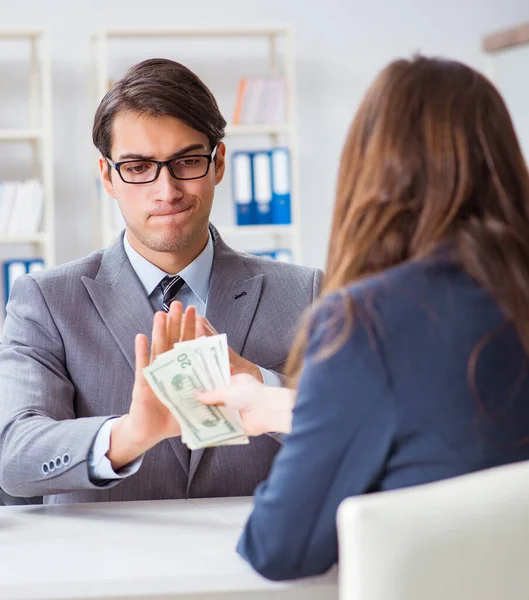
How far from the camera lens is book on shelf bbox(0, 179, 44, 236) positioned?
185 inches

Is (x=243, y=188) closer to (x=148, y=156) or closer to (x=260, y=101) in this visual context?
(x=260, y=101)

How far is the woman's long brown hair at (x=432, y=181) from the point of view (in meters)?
1.24

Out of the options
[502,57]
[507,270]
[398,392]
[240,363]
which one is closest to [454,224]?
[507,270]

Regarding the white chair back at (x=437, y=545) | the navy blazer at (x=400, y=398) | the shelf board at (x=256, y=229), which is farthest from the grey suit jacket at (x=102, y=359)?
the shelf board at (x=256, y=229)

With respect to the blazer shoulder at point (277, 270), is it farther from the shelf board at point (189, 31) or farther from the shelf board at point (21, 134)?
the shelf board at point (189, 31)

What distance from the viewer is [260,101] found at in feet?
16.3

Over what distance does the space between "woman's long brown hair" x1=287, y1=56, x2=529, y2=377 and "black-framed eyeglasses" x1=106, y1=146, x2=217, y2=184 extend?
83 cm

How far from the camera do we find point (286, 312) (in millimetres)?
2188

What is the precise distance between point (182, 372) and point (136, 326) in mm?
521

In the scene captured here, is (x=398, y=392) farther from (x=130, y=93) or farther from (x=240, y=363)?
(x=130, y=93)

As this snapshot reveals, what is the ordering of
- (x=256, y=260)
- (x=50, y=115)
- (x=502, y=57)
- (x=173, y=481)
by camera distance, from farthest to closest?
1. (x=502, y=57)
2. (x=50, y=115)
3. (x=256, y=260)
4. (x=173, y=481)

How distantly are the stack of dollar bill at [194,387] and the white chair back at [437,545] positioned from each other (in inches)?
21.4

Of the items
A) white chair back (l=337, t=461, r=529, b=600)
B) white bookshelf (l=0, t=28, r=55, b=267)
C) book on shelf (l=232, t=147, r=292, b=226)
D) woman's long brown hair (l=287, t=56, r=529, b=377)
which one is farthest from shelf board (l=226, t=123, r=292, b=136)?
white chair back (l=337, t=461, r=529, b=600)

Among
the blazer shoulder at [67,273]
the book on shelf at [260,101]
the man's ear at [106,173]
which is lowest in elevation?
the blazer shoulder at [67,273]
